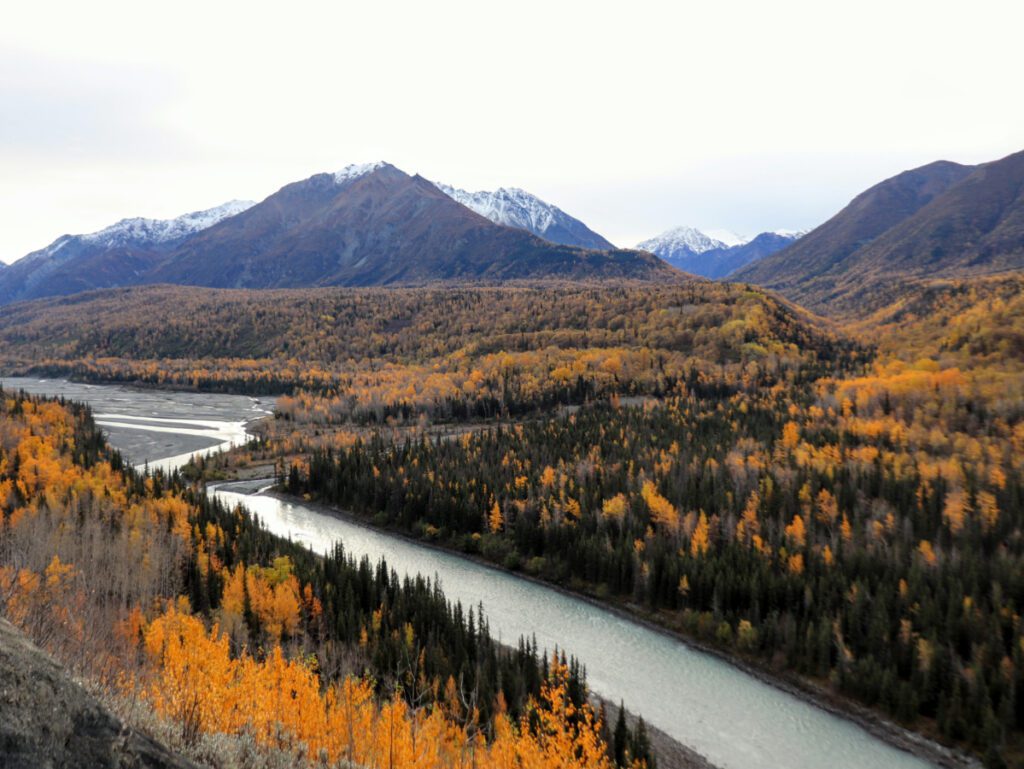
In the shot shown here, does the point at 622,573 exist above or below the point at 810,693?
above

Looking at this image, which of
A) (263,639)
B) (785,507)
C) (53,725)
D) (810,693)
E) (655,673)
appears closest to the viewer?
(53,725)

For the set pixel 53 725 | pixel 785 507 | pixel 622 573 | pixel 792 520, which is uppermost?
pixel 53 725

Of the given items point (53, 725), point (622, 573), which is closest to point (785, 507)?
point (622, 573)

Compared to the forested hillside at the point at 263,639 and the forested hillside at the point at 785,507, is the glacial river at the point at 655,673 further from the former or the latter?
the forested hillside at the point at 263,639

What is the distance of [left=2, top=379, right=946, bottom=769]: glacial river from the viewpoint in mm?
40375

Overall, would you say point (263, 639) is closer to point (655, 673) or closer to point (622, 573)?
point (655, 673)

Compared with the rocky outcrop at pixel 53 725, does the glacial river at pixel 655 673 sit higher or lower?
lower

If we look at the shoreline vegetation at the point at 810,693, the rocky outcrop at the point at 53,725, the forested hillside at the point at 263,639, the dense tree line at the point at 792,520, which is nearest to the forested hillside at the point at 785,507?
the dense tree line at the point at 792,520

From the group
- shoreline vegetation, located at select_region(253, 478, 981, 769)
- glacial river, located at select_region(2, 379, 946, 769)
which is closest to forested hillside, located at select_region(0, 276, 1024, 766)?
shoreline vegetation, located at select_region(253, 478, 981, 769)

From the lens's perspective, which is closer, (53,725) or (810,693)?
(53,725)

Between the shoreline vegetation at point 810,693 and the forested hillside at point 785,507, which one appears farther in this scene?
the forested hillside at point 785,507

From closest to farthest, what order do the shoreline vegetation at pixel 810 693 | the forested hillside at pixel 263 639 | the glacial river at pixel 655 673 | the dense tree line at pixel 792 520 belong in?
1. the forested hillside at pixel 263 639
2. the glacial river at pixel 655 673
3. the shoreline vegetation at pixel 810 693
4. the dense tree line at pixel 792 520

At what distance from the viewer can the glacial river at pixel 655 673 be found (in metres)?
40.4

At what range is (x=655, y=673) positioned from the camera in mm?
49562
